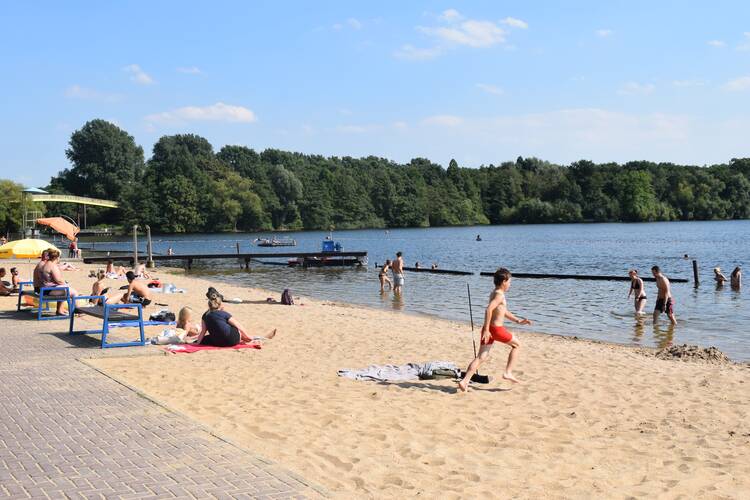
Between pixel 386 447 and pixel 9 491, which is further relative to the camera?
pixel 386 447

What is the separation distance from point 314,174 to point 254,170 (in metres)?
13.5

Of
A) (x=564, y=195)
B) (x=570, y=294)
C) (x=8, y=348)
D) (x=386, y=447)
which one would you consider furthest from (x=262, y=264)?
(x=564, y=195)

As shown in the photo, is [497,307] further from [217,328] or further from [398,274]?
[398,274]

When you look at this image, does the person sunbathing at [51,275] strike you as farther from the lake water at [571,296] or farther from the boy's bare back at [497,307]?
the lake water at [571,296]

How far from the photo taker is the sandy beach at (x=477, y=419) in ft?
18.4

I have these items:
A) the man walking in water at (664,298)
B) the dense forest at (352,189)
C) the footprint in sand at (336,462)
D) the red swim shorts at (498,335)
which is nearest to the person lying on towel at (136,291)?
the red swim shorts at (498,335)

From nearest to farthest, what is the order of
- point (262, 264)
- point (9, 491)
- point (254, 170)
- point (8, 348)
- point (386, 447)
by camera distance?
point (9, 491), point (386, 447), point (8, 348), point (262, 264), point (254, 170)

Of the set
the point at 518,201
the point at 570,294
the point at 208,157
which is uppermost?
the point at 208,157

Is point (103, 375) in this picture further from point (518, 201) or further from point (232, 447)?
point (518, 201)

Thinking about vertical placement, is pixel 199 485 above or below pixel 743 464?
above

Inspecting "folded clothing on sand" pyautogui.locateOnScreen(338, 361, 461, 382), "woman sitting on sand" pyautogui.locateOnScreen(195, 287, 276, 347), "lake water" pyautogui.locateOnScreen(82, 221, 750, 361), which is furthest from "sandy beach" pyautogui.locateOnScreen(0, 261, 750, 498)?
"lake water" pyautogui.locateOnScreen(82, 221, 750, 361)

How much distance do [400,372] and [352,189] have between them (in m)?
135

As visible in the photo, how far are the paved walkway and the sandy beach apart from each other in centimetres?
39

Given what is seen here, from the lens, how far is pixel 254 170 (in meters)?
136
